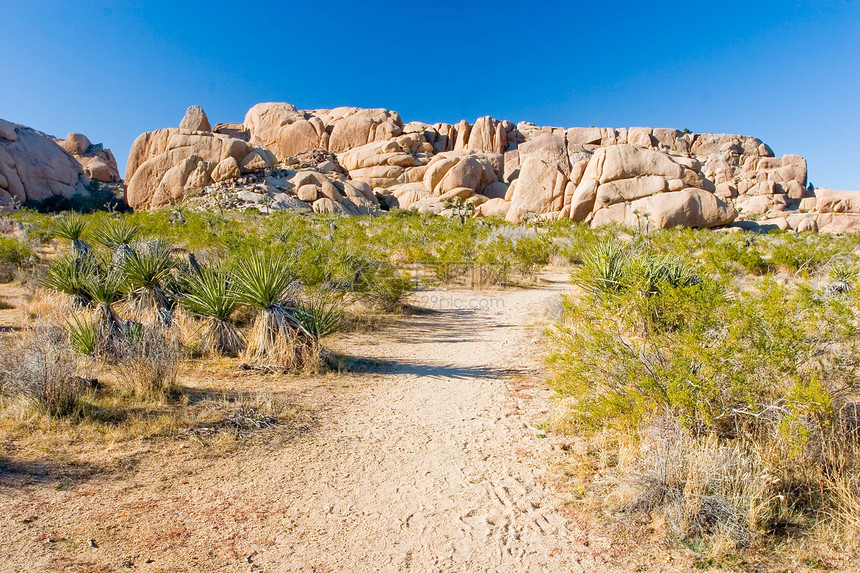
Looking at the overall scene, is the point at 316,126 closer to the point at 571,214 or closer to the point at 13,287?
the point at 571,214

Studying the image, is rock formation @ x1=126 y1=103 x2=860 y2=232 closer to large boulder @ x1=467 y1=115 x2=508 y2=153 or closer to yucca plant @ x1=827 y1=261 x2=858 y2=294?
large boulder @ x1=467 y1=115 x2=508 y2=153

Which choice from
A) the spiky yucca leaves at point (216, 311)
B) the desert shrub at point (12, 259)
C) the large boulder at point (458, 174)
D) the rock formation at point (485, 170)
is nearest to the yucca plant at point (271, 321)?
the spiky yucca leaves at point (216, 311)

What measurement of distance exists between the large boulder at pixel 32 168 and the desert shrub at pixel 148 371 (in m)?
46.7

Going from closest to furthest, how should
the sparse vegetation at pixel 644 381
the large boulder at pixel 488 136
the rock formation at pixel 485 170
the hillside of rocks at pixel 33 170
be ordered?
the sparse vegetation at pixel 644 381
the rock formation at pixel 485 170
the hillside of rocks at pixel 33 170
the large boulder at pixel 488 136

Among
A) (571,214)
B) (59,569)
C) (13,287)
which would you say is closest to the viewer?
(59,569)

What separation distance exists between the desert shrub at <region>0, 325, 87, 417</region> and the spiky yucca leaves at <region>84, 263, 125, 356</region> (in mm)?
1169

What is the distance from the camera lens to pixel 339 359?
300 inches

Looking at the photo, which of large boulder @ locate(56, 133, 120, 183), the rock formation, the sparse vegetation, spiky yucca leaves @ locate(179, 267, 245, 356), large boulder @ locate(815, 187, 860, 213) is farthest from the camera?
large boulder @ locate(56, 133, 120, 183)

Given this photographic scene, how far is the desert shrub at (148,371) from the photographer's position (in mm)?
5449

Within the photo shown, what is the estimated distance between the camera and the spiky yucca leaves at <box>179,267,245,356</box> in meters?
7.23

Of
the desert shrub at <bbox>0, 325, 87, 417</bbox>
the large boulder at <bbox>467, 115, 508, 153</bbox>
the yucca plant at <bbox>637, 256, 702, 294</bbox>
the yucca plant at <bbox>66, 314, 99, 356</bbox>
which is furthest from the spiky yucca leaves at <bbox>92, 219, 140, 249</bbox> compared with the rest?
the large boulder at <bbox>467, 115, 508, 153</bbox>

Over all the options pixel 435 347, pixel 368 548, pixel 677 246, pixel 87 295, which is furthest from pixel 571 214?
pixel 368 548

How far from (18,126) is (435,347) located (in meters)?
59.9

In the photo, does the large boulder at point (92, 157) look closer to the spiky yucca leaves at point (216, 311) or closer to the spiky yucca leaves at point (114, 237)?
the spiky yucca leaves at point (114, 237)
